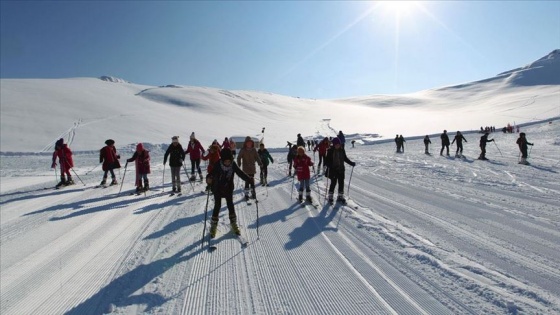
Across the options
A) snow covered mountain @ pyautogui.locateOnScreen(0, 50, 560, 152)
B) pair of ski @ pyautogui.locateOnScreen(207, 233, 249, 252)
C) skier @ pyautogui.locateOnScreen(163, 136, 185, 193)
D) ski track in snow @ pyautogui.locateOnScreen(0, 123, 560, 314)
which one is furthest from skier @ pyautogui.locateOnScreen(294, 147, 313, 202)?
snow covered mountain @ pyautogui.locateOnScreen(0, 50, 560, 152)

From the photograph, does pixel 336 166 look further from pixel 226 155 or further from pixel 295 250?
pixel 295 250

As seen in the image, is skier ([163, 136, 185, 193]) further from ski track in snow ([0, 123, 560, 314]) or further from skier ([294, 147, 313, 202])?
skier ([294, 147, 313, 202])

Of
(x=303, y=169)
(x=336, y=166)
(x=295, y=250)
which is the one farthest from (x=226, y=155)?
(x=336, y=166)

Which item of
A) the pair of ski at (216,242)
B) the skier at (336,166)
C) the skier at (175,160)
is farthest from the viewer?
the skier at (175,160)

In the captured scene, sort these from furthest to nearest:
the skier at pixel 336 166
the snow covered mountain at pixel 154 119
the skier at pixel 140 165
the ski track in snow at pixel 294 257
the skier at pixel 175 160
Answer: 1. the snow covered mountain at pixel 154 119
2. the skier at pixel 140 165
3. the skier at pixel 175 160
4. the skier at pixel 336 166
5. the ski track in snow at pixel 294 257

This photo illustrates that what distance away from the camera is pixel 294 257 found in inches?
234

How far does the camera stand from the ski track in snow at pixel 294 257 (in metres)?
4.50

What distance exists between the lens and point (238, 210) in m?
9.50

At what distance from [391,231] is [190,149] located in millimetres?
9320

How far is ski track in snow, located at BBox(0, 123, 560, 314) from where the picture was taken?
450 cm

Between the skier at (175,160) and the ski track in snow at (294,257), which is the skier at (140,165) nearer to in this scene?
the skier at (175,160)

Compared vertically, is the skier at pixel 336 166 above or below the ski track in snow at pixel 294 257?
above

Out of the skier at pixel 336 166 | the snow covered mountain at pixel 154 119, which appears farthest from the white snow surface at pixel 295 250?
the snow covered mountain at pixel 154 119

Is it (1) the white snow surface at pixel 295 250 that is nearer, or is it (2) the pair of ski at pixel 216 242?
(1) the white snow surface at pixel 295 250
